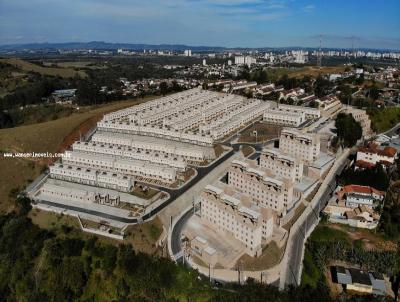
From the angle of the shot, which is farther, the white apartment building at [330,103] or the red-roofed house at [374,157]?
the white apartment building at [330,103]

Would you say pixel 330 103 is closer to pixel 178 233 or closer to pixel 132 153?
pixel 132 153

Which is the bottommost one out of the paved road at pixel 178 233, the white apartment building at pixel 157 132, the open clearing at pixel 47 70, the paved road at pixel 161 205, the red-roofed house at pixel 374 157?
the paved road at pixel 178 233

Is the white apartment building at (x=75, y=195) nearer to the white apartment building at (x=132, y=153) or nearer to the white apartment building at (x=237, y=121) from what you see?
the white apartment building at (x=132, y=153)

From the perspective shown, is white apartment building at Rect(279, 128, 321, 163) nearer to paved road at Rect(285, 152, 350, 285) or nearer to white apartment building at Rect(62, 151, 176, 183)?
paved road at Rect(285, 152, 350, 285)

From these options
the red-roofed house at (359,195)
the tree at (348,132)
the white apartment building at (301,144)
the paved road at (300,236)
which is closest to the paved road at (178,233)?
the paved road at (300,236)

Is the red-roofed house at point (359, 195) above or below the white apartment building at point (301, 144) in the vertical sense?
below

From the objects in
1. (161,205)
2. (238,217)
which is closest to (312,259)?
(238,217)
